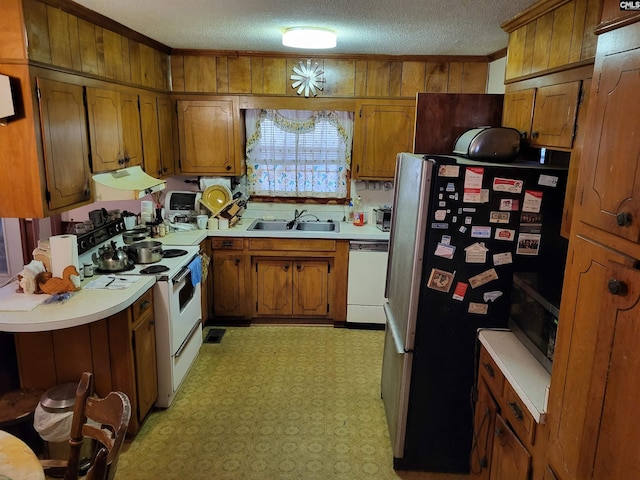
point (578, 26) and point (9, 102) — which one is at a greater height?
point (578, 26)

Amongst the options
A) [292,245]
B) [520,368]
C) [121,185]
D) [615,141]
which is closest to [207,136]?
[292,245]

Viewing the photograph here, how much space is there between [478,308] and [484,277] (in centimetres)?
16

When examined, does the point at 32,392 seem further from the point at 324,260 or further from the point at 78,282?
the point at 324,260

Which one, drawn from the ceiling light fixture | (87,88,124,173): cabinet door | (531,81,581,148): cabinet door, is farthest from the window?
(531,81,581,148): cabinet door

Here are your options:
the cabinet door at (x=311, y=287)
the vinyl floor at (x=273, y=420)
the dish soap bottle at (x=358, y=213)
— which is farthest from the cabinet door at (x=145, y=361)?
the dish soap bottle at (x=358, y=213)

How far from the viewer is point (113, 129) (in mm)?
3055

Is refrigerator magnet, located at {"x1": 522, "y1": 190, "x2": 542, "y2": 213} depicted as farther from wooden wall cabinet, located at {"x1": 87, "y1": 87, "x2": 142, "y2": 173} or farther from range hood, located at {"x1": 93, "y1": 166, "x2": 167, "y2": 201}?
wooden wall cabinet, located at {"x1": 87, "y1": 87, "x2": 142, "y2": 173}

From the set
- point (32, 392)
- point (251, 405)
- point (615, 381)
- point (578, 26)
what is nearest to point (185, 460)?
point (251, 405)

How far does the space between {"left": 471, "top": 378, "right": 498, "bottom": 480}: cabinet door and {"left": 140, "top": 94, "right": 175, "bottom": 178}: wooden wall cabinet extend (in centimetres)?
294

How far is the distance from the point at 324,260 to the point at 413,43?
1.98 metres

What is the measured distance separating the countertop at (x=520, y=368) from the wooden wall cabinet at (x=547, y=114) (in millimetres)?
914

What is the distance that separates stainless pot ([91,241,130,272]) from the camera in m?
2.95

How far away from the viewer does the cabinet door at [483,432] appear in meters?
2.04

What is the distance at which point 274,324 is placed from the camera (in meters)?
4.42
